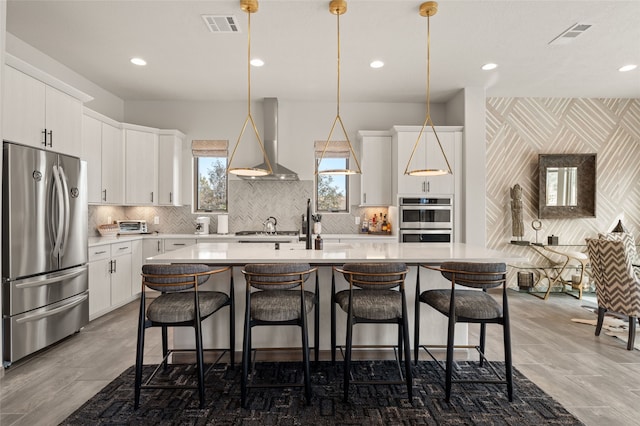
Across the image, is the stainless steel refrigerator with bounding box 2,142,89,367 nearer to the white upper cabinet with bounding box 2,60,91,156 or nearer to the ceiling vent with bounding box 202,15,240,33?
A: the white upper cabinet with bounding box 2,60,91,156

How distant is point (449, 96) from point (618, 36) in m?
2.08

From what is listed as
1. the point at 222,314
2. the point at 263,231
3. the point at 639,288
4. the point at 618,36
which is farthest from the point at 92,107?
the point at 639,288

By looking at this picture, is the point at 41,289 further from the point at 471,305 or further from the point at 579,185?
the point at 579,185

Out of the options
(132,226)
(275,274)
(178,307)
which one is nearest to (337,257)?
(275,274)

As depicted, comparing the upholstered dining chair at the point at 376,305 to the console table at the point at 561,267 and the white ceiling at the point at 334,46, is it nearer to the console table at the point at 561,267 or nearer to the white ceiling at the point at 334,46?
A: the white ceiling at the point at 334,46

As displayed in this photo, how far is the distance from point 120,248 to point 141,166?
1.30m

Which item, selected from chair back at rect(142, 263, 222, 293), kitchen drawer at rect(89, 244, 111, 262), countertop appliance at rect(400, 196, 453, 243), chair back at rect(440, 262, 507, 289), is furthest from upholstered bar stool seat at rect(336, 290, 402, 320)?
kitchen drawer at rect(89, 244, 111, 262)

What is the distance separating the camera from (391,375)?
8.73ft

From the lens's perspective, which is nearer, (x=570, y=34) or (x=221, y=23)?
(x=221, y=23)

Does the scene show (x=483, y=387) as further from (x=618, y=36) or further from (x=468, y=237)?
(x=618, y=36)

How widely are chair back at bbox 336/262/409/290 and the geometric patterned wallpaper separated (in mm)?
3939

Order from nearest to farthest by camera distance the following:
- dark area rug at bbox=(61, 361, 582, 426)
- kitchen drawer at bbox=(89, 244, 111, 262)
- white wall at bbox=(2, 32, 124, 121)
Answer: dark area rug at bbox=(61, 361, 582, 426) < white wall at bbox=(2, 32, 124, 121) < kitchen drawer at bbox=(89, 244, 111, 262)

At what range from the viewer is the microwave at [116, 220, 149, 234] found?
513 centimetres

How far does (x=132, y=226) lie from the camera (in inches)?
204
